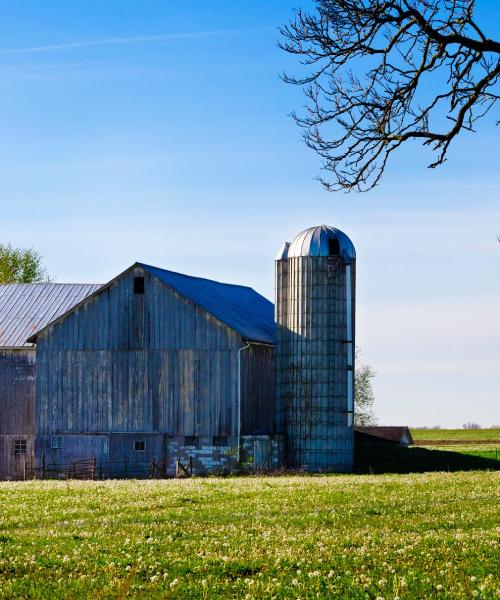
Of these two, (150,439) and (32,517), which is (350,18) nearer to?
(32,517)

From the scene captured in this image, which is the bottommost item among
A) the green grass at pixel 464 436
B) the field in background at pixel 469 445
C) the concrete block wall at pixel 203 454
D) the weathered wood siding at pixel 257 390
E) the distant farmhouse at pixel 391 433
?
the green grass at pixel 464 436

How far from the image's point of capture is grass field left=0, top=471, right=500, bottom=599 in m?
14.1

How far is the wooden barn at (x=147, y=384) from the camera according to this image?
1848 inches

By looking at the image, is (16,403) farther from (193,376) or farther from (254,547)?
(254,547)

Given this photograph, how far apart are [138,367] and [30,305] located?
10955 mm

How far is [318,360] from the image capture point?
158 ft

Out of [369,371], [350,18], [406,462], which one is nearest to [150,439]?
[406,462]

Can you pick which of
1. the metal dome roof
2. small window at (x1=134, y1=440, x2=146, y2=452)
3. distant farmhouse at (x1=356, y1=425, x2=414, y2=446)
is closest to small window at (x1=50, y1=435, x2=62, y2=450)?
small window at (x1=134, y1=440, x2=146, y2=452)

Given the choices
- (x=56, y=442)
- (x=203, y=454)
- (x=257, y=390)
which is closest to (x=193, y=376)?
(x=203, y=454)

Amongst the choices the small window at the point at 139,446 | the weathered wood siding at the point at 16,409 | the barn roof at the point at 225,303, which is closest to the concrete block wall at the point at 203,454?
the small window at the point at 139,446

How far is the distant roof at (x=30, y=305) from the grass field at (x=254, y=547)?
26891mm

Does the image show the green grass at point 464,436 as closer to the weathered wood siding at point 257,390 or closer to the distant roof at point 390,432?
the distant roof at point 390,432

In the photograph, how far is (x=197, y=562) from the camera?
15672 millimetres

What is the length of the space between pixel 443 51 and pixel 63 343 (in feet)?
102
